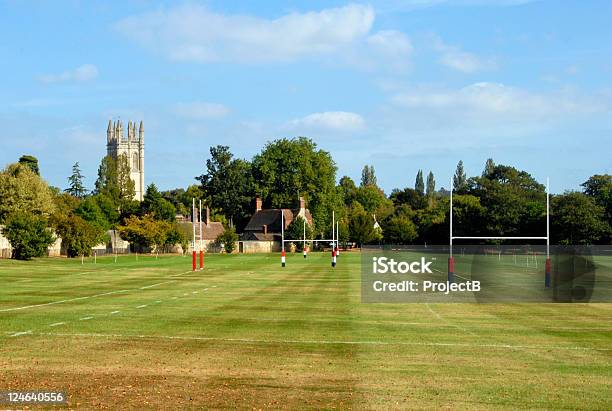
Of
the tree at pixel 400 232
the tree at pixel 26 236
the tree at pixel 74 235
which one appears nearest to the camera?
the tree at pixel 26 236

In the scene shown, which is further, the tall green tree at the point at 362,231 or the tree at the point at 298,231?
the tall green tree at the point at 362,231

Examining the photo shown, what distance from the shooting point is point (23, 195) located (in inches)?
4218

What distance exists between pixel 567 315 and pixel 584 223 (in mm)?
60545

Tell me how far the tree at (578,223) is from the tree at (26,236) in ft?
174

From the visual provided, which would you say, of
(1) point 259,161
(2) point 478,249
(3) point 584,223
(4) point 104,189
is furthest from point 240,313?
(4) point 104,189

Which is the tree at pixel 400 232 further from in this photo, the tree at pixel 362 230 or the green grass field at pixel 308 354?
the green grass field at pixel 308 354

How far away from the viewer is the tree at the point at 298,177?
159500 mm

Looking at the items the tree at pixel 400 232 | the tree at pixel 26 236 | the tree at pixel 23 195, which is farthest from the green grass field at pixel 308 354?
the tree at pixel 400 232

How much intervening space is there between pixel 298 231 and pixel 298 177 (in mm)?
19838

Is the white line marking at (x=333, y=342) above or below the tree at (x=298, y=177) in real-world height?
below

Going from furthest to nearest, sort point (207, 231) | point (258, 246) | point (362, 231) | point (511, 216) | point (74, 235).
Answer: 1. point (207, 231)
2. point (362, 231)
3. point (258, 246)
4. point (511, 216)
5. point (74, 235)

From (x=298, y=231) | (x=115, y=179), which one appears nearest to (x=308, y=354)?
(x=298, y=231)

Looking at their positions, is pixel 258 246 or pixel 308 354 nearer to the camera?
pixel 308 354

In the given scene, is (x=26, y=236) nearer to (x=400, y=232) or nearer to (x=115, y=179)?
(x=400, y=232)
